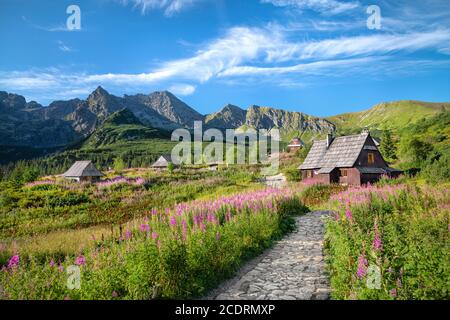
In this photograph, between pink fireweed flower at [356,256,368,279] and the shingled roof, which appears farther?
the shingled roof

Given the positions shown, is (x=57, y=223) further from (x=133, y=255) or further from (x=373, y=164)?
(x=373, y=164)

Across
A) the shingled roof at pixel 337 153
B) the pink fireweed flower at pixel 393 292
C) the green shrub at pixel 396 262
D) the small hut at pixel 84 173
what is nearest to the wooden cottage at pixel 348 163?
the shingled roof at pixel 337 153

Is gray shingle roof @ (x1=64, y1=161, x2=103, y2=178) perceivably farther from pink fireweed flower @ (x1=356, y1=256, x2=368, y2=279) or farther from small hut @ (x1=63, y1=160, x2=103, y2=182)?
pink fireweed flower @ (x1=356, y1=256, x2=368, y2=279)

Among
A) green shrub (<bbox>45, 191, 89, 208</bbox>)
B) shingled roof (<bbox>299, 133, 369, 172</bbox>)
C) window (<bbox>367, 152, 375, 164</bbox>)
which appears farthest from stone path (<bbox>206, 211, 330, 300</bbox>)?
window (<bbox>367, 152, 375, 164</bbox>)

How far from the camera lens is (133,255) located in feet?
20.0

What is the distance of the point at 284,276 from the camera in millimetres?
6941

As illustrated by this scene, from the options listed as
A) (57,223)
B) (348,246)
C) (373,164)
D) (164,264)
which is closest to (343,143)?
(373,164)

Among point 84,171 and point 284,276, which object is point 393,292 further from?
point 84,171

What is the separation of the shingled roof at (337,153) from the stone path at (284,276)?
1052 inches

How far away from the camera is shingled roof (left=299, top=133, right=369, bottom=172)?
114 ft

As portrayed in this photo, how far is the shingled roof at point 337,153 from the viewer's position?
34.7 meters

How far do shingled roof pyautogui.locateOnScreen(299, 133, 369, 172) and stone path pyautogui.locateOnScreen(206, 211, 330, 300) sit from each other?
87.7ft
